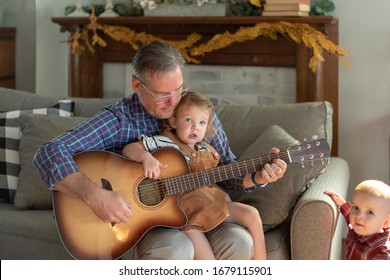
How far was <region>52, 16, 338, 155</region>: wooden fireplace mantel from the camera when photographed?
154 inches

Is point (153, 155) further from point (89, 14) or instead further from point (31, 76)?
point (31, 76)

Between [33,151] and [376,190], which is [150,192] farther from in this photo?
[33,151]

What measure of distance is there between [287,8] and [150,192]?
1.71 m

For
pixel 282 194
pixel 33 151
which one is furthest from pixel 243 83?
pixel 282 194

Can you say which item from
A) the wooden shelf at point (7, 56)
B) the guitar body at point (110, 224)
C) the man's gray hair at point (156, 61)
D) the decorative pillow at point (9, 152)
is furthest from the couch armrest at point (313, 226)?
the wooden shelf at point (7, 56)

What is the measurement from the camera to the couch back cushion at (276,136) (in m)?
2.73

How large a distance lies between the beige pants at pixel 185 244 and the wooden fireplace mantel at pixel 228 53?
1.57 metres

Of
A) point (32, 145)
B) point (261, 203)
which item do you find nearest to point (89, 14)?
point (32, 145)

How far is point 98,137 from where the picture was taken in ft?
8.23

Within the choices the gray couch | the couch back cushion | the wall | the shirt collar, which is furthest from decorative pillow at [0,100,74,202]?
the wall

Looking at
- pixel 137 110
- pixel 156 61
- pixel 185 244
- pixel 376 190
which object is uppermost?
pixel 156 61

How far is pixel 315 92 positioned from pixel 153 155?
1.64 metres

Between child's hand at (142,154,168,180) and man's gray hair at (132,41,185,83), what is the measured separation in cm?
26

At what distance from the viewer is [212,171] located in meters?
2.48
